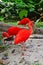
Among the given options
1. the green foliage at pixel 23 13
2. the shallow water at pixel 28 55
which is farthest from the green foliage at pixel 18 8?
the shallow water at pixel 28 55

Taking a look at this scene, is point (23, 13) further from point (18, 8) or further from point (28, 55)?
point (28, 55)

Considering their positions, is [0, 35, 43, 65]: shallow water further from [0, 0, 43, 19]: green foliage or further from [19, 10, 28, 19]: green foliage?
[0, 0, 43, 19]: green foliage

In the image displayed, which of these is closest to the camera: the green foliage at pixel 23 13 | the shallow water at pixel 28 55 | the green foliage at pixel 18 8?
the shallow water at pixel 28 55

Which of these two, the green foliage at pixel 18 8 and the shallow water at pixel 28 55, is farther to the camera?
the green foliage at pixel 18 8

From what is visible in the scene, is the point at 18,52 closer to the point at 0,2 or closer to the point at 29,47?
the point at 29,47

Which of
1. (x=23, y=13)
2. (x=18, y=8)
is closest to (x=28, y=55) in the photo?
Result: (x=23, y=13)

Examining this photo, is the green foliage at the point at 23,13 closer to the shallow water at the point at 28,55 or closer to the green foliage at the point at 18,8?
the green foliage at the point at 18,8

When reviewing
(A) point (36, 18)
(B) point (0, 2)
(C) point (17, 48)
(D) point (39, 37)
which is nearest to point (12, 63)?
(C) point (17, 48)

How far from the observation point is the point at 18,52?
3.60 meters

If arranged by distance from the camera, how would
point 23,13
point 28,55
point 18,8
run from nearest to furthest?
point 28,55 → point 23,13 → point 18,8

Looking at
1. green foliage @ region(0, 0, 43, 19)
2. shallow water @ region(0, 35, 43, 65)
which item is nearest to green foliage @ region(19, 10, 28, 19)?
green foliage @ region(0, 0, 43, 19)

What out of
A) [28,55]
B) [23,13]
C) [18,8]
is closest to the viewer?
[28,55]

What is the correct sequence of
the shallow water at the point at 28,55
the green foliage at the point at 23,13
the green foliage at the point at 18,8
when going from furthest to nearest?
the green foliage at the point at 18,8 < the green foliage at the point at 23,13 < the shallow water at the point at 28,55

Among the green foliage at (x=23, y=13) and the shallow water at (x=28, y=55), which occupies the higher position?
the shallow water at (x=28, y=55)
